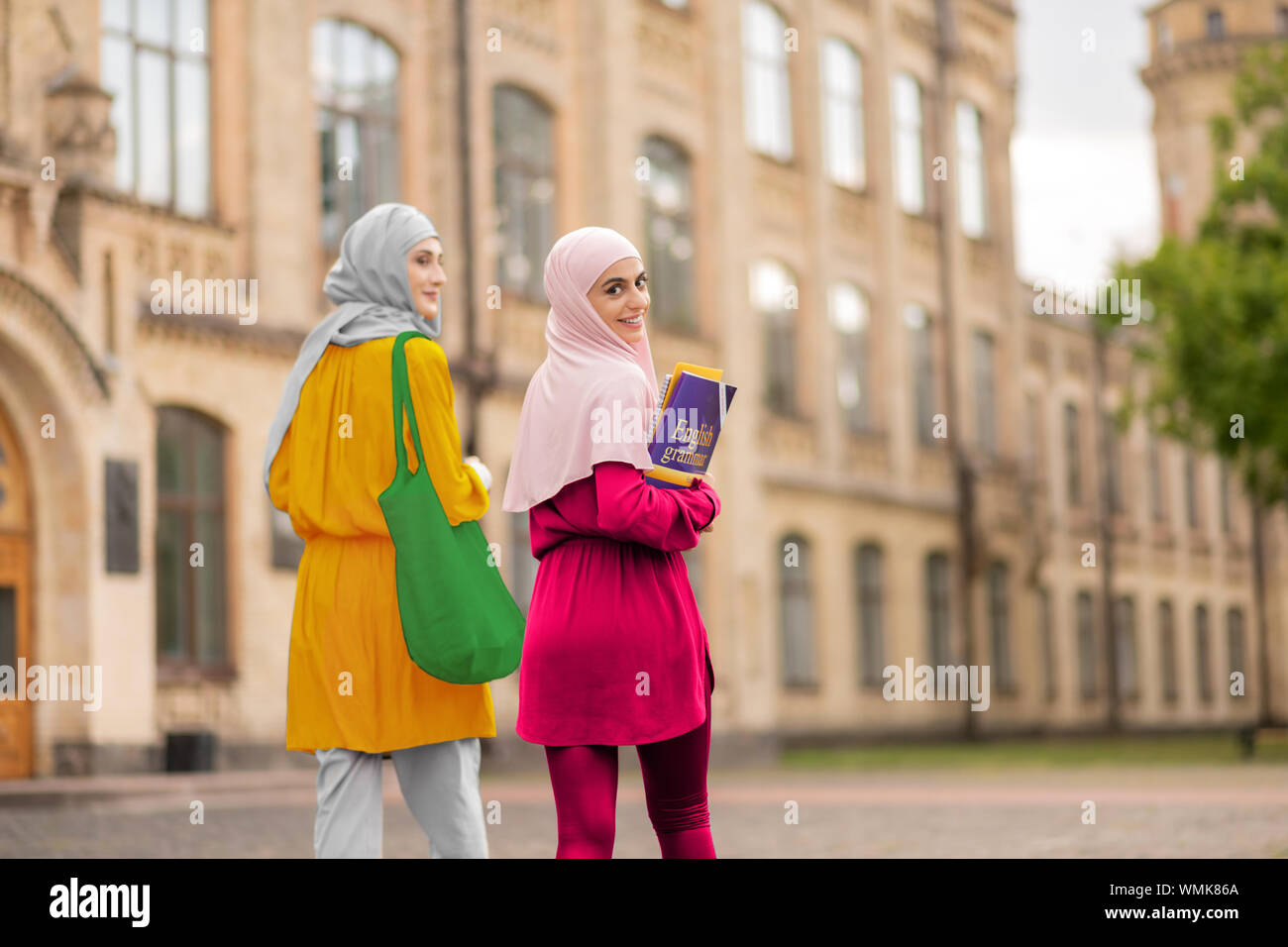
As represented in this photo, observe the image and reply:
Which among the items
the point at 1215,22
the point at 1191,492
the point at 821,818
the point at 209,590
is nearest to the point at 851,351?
the point at 209,590

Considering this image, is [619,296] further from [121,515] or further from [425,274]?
[121,515]

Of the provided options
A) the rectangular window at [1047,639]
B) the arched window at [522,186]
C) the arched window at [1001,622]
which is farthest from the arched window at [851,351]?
the rectangular window at [1047,639]

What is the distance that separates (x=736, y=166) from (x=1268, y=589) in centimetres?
2800

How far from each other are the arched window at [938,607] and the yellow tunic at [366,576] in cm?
2979

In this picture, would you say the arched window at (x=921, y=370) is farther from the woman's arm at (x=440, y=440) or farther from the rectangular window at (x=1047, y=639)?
the woman's arm at (x=440, y=440)

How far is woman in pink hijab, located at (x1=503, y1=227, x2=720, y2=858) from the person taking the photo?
15.0 feet

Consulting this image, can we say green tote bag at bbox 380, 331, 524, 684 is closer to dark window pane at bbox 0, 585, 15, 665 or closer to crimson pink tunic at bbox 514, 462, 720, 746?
crimson pink tunic at bbox 514, 462, 720, 746

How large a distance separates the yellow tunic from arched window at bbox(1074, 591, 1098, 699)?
122ft

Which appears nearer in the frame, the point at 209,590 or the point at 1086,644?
the point at 209,590

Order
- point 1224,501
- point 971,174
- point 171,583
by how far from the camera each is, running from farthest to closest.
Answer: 1. point 1224,501
2. point 971,174
3. point 171,583

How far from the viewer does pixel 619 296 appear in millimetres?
4711

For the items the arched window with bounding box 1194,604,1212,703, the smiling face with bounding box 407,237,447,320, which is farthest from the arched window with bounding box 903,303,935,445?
the smiling face with bounding box 407,237,447,320

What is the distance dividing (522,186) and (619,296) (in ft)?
68.6

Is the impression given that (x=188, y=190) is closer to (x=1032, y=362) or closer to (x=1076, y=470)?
(x=1032, y=362)
